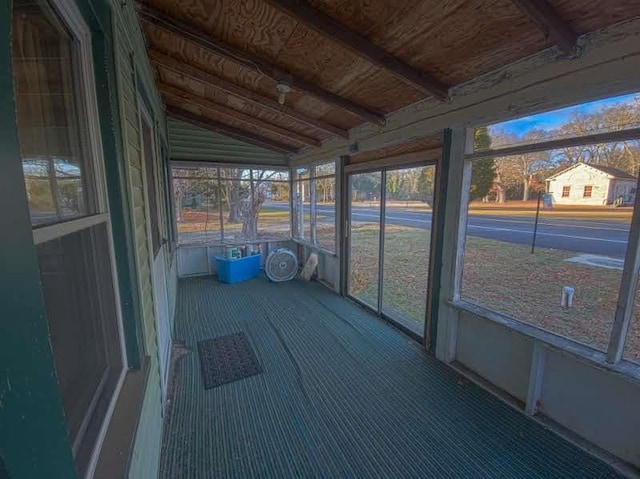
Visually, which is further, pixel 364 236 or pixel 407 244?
pixel 364 236

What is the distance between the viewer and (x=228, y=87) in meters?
3.08

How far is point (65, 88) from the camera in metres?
0.95

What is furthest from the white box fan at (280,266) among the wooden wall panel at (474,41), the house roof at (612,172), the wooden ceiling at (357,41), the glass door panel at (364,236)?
the house roof at (612,172)

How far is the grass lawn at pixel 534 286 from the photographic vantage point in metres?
1.83

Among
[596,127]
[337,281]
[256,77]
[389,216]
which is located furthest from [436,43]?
[337,281]

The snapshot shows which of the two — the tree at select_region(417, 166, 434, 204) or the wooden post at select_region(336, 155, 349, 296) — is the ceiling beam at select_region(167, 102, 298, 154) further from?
the tree at select_region(417, 166, 434, 204)

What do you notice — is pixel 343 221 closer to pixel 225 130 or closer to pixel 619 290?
pixel 225 130

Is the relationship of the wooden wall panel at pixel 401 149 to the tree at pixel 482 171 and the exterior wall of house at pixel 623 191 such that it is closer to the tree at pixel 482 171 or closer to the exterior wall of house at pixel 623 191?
the tree at pixel 482 171

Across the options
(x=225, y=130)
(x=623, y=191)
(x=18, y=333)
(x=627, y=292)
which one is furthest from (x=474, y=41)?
(x=225, y=130)

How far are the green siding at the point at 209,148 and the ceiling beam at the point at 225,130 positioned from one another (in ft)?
0.41

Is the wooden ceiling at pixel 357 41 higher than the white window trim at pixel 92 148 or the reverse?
higher

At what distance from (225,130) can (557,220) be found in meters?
4.85

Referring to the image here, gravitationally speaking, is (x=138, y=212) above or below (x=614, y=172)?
below

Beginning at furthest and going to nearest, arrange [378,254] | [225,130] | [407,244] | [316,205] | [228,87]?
[316,205] < [225,130] < [378,254] < [407,244] < [228,87]
